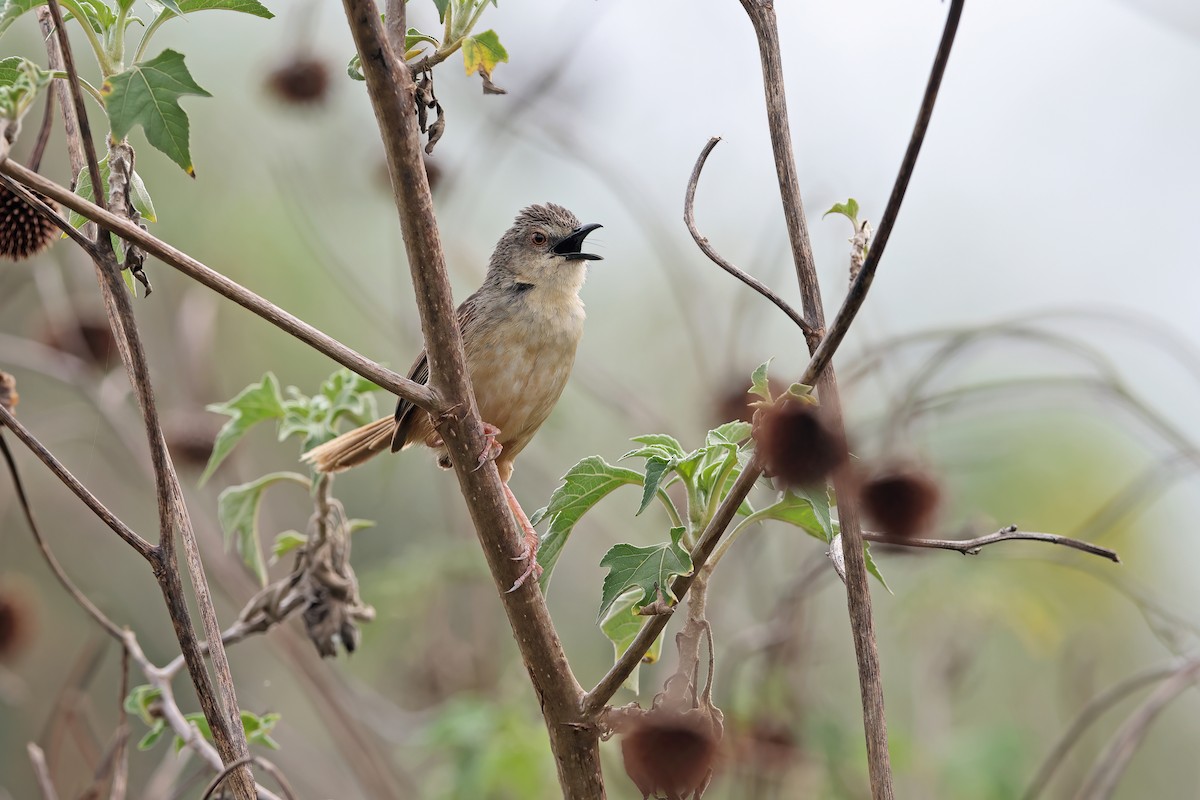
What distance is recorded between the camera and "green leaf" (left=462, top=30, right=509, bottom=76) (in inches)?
76.0

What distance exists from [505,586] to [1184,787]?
864cm

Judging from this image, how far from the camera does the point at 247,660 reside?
8477 millimetres

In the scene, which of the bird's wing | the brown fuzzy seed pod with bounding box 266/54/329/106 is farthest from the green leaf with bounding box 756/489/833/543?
the brown fuzzy seed pod with bounding box 266/54/329/106

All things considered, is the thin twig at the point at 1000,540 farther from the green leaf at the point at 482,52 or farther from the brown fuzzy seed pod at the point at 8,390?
the brown fuzzy seed pod at the point at 8,390

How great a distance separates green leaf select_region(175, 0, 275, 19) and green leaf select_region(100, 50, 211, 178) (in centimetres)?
19

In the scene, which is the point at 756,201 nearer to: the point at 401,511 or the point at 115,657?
the point at 401,511

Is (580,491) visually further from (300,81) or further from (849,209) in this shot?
(300,81)

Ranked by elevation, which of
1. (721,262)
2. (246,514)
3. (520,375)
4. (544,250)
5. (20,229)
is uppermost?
(721,262)

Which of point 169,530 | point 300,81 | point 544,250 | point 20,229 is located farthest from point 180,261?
point 300,81

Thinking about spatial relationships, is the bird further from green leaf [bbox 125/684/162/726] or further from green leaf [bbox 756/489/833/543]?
green leaf [bbox 756/489/833/543]

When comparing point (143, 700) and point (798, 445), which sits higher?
point (798, 445)

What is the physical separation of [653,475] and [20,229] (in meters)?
1.35

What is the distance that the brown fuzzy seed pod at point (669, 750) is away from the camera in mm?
1735

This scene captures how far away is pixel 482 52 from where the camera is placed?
196 centimetres
